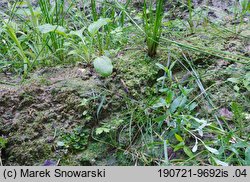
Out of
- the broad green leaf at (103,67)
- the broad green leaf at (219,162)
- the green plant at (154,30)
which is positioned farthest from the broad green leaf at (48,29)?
the broad green leaf at (219,162)

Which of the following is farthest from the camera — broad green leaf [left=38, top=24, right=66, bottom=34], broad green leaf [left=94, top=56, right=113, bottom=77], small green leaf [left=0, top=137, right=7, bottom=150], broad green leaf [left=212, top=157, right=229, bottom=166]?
broad green leaf [left=38, top=24, right=66, bottom=34]

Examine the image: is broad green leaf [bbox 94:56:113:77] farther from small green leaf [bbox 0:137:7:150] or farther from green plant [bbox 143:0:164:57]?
small green leaf [bbox 0:137:7:150]

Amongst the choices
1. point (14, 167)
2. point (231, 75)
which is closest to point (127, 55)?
point (231, 75)

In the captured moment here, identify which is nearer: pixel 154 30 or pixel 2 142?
pixel 2 142

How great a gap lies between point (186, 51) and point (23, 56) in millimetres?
807

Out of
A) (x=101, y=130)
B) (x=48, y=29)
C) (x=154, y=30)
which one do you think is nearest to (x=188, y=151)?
(x=101, y=130)

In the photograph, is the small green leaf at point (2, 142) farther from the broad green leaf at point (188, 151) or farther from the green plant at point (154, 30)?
the green plant at point (154, 30)

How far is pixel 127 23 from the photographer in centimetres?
207

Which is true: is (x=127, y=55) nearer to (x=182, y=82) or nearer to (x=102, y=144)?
(x=182, y=82)

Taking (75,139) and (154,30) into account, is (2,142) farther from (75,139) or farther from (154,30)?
(154,30)

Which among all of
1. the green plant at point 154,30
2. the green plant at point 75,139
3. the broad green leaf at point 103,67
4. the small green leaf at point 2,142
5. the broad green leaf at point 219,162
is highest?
the green plant at point 154,30

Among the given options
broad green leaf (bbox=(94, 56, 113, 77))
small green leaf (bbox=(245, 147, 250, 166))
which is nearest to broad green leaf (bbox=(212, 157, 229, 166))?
small green leaf (bbox=(245, 147, 250, 166))

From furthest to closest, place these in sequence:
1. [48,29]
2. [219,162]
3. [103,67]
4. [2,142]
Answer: [48,29] → [103,67] → [2,142] → [219,162]

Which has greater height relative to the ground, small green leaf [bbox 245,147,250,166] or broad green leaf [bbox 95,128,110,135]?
small green leaf [bbox 245,147,250,166]
